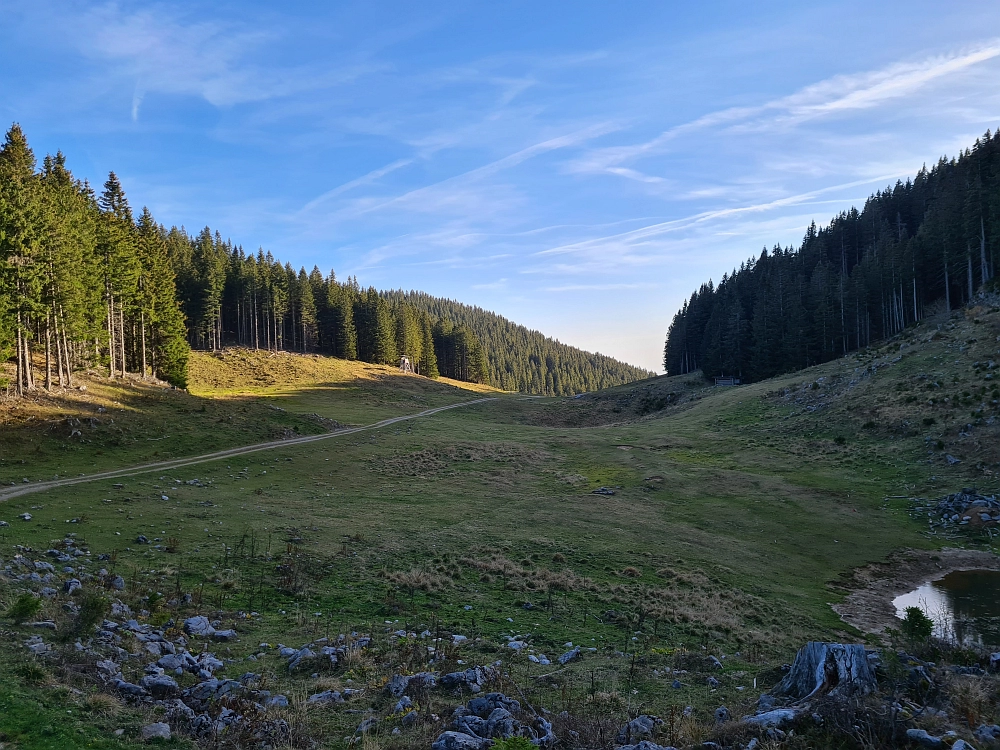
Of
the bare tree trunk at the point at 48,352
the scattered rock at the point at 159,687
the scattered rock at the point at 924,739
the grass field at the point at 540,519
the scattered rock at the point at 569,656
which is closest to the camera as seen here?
the scattered rock at the point at 924,739

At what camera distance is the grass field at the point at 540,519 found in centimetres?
1503

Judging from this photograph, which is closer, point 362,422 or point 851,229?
point 362,422

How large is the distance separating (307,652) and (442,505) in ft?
67.6

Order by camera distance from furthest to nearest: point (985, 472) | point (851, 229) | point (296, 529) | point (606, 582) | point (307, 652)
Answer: point (851, 229)
point (985, 472)
point (296, 529)
point (606, 582)
point (307, 652)

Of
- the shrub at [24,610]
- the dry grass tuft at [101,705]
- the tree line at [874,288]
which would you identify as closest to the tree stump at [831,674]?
the dry grass tuft at [101,705]

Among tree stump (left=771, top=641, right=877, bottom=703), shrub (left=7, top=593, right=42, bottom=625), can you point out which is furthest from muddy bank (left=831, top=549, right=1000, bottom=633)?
shrub (left=7, top=593, right=42, bottom=625)

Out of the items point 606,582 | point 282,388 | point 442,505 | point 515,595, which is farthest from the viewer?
point 282,388

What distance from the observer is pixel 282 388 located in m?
87.6

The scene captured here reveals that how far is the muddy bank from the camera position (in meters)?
22.2

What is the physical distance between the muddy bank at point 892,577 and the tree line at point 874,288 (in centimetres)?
5458

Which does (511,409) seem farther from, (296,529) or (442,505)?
(296,529)

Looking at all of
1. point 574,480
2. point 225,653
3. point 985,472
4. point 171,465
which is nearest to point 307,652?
point 225,653

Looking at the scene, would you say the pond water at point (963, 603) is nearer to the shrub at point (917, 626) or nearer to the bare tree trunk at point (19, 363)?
the shrub at point (917, 626)

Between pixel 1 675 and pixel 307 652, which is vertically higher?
pixel 1 675
